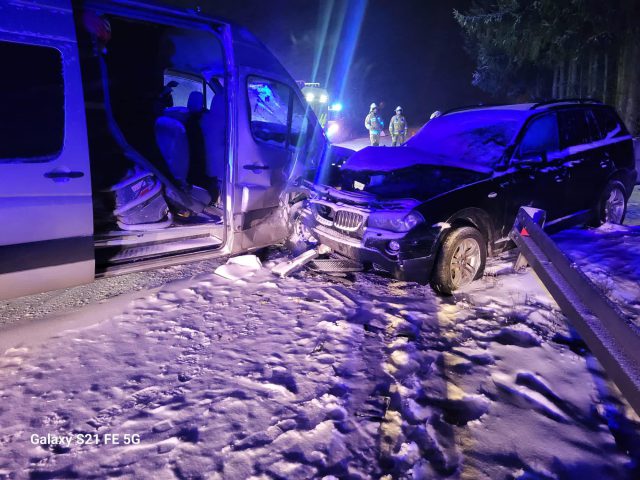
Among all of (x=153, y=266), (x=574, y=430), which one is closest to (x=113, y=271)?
(x=153, y=266)

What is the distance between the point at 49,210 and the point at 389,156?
3527 millimetres

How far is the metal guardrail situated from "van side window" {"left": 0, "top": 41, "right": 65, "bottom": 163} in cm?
359

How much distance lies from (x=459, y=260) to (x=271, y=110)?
2935 millimetres

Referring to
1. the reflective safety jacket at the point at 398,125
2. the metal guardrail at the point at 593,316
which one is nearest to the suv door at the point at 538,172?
the metal guardrail at the point at 593,316

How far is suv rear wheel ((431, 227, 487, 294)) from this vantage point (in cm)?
403

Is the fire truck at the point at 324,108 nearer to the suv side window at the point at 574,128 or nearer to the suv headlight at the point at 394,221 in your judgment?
the suv side window at the point at 574,128

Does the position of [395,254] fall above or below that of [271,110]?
below

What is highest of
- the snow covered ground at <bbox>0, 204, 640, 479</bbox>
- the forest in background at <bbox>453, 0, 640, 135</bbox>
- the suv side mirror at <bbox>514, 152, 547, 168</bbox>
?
the forest in background at <bbox>453, 0, 640, 135</bbox>

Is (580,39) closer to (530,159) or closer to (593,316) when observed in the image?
(530,159)

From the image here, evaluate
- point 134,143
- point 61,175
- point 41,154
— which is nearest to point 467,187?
point 61,175

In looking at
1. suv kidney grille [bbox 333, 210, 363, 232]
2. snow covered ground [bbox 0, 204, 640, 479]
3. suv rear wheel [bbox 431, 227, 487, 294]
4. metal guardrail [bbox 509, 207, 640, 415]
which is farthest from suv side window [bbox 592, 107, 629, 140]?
suv kidney grille [bbox 333, 210, 363, 232]

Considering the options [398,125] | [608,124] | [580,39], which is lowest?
[608,124]

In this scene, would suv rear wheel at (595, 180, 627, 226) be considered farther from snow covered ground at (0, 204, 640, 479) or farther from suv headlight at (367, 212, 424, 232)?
suv headlight at (367, 212, 424, 232)

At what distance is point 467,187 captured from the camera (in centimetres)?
413
